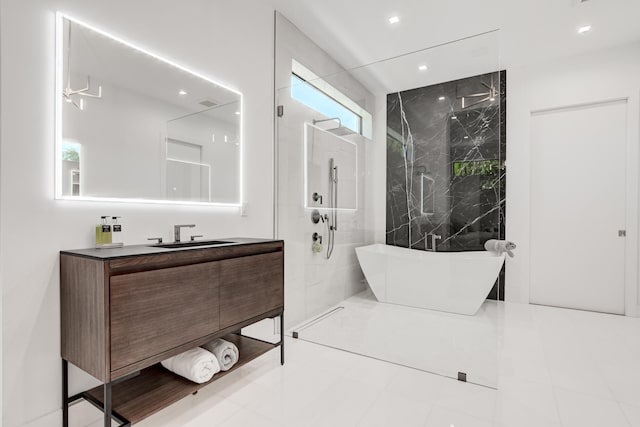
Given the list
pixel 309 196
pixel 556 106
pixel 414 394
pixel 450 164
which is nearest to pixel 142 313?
pixel 414 394

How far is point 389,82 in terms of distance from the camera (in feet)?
9.41

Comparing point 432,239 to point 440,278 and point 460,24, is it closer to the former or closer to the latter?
point 440,278

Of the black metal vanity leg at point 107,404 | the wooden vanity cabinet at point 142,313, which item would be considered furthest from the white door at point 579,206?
the black metal vanity leg at point 107,404

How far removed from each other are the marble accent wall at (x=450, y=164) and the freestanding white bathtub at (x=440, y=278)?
116mm

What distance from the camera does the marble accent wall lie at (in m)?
2.45

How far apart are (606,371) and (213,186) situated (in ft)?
10.0

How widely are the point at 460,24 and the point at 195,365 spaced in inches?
139

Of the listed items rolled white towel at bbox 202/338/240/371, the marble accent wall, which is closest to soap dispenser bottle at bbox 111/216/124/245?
rolled white towel at bbox 202/338/240/371

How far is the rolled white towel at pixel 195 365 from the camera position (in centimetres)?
170

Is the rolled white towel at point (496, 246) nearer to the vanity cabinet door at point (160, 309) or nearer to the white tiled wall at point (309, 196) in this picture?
the white tiled wall at point (309, 196)

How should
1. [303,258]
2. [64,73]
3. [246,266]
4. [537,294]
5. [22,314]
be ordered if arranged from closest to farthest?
[22,314]
[64,73]
[246,266]
[303,258]
[537,294]

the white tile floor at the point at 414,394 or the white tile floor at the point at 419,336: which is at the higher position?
the white tile floor at the point at 419,336

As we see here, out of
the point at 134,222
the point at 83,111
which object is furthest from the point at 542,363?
the point at 83,111

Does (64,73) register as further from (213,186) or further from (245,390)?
(245,390)
